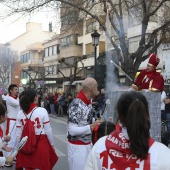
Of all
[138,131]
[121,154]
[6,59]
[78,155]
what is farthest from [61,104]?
[6,59]

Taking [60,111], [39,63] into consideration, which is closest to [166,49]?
[60,111]

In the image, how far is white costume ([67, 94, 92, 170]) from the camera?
423cm

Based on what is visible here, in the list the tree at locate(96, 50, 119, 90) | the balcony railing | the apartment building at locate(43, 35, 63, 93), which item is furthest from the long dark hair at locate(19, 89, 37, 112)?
the balcony railing

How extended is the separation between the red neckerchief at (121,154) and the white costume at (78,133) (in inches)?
70.9

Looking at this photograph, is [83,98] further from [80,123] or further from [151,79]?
[151,79]

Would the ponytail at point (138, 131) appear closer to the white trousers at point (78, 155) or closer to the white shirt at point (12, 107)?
the white trousers at point (78, 155)

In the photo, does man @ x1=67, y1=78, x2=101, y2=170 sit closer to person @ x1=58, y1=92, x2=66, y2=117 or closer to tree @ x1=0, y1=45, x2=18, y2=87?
person @ x1=58, y1=92, x2=66, y2=117

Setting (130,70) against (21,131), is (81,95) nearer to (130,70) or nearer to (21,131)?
(21,131)

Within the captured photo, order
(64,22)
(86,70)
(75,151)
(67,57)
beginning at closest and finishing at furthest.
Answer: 1. (75,151)
2. (64,22)
3. (86,70)
4. (67,57)

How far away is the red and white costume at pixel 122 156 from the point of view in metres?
2.27

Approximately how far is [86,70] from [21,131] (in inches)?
1268

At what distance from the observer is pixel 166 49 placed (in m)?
23.5

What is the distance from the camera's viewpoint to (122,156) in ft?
7.66

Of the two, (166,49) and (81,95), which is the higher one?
(166,49)
